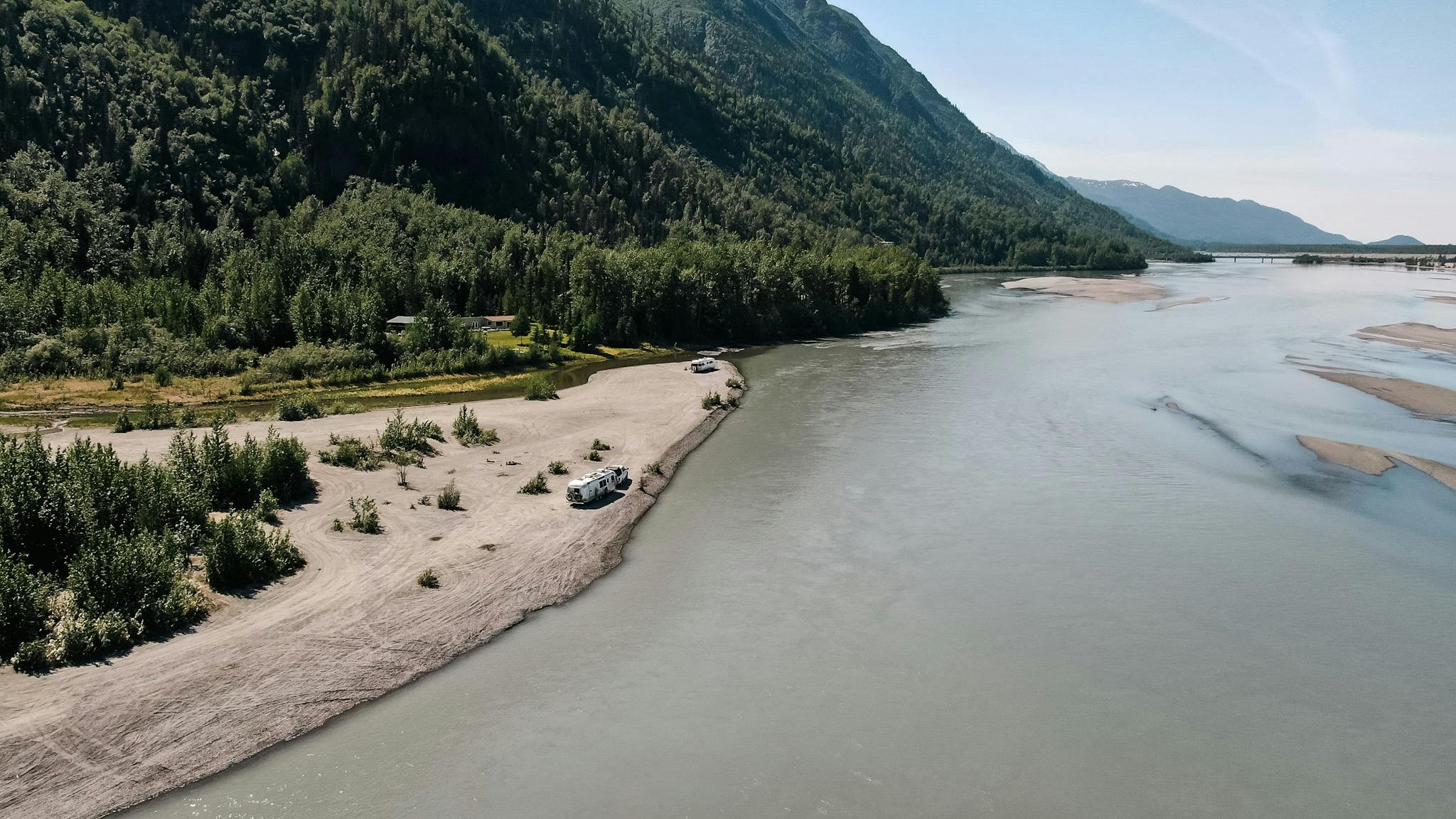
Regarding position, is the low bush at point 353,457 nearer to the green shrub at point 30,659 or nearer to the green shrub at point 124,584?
the green shrub at point 124,584

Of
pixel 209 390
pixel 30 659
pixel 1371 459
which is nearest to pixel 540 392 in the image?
pixel 209 390

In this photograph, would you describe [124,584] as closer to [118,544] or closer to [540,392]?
[118,544]

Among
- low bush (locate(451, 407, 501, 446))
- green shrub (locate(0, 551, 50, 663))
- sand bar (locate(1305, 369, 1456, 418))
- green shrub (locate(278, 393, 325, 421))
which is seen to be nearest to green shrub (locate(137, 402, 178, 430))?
green shrub (locate(278, 393, 325, 421))

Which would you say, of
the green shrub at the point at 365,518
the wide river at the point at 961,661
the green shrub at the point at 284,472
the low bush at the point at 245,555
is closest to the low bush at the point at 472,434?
the green shrub at the point at 284,472

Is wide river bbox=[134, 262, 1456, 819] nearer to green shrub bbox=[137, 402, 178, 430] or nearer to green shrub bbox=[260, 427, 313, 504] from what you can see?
green shrub bbox=[260, 427, 313, 504]

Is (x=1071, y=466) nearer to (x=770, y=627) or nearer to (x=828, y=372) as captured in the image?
(x=770, y=627)

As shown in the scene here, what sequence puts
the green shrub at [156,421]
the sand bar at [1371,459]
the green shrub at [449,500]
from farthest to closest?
1. the green shrub at [156,421]
2. the sand bar at [1371,459]
3. the green shrub at [449,500]

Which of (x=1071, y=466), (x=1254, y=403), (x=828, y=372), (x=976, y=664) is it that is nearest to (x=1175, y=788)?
(x=976, y=664)
